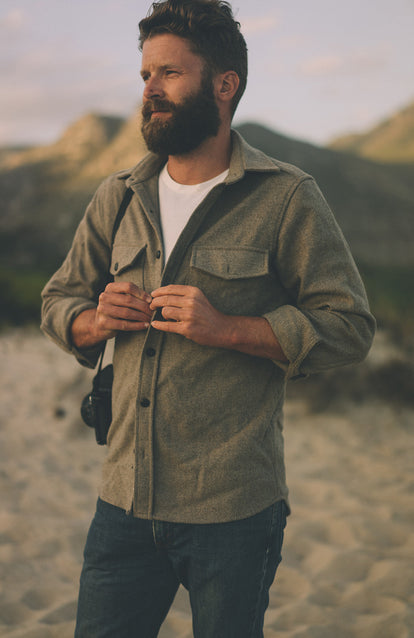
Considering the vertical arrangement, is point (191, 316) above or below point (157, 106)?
below

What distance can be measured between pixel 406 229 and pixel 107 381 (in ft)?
49.4

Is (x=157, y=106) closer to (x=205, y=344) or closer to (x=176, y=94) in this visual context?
(x=176, y=94)

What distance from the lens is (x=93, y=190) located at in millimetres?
18016

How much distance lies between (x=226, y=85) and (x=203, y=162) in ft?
0.88

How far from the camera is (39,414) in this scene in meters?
5.95

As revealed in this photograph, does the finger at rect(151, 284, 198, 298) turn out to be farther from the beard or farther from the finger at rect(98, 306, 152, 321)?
the beard

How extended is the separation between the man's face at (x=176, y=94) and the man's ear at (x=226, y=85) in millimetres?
39

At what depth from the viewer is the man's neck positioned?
185 cm

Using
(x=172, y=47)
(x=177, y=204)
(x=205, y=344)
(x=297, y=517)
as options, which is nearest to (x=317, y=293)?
(x=205, y=344)

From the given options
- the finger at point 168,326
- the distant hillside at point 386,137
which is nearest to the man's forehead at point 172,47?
the finger at point 168,326

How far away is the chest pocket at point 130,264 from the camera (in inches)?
71.6

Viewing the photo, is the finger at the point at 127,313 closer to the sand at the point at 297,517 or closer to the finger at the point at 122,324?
the finger at the point at 122,324

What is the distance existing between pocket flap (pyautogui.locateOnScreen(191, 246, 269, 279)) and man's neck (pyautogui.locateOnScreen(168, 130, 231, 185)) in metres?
0.30

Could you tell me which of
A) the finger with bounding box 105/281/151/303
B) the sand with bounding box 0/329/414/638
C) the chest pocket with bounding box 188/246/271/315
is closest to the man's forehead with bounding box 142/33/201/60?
the chest pocket with bounding box 188/246/271/315
